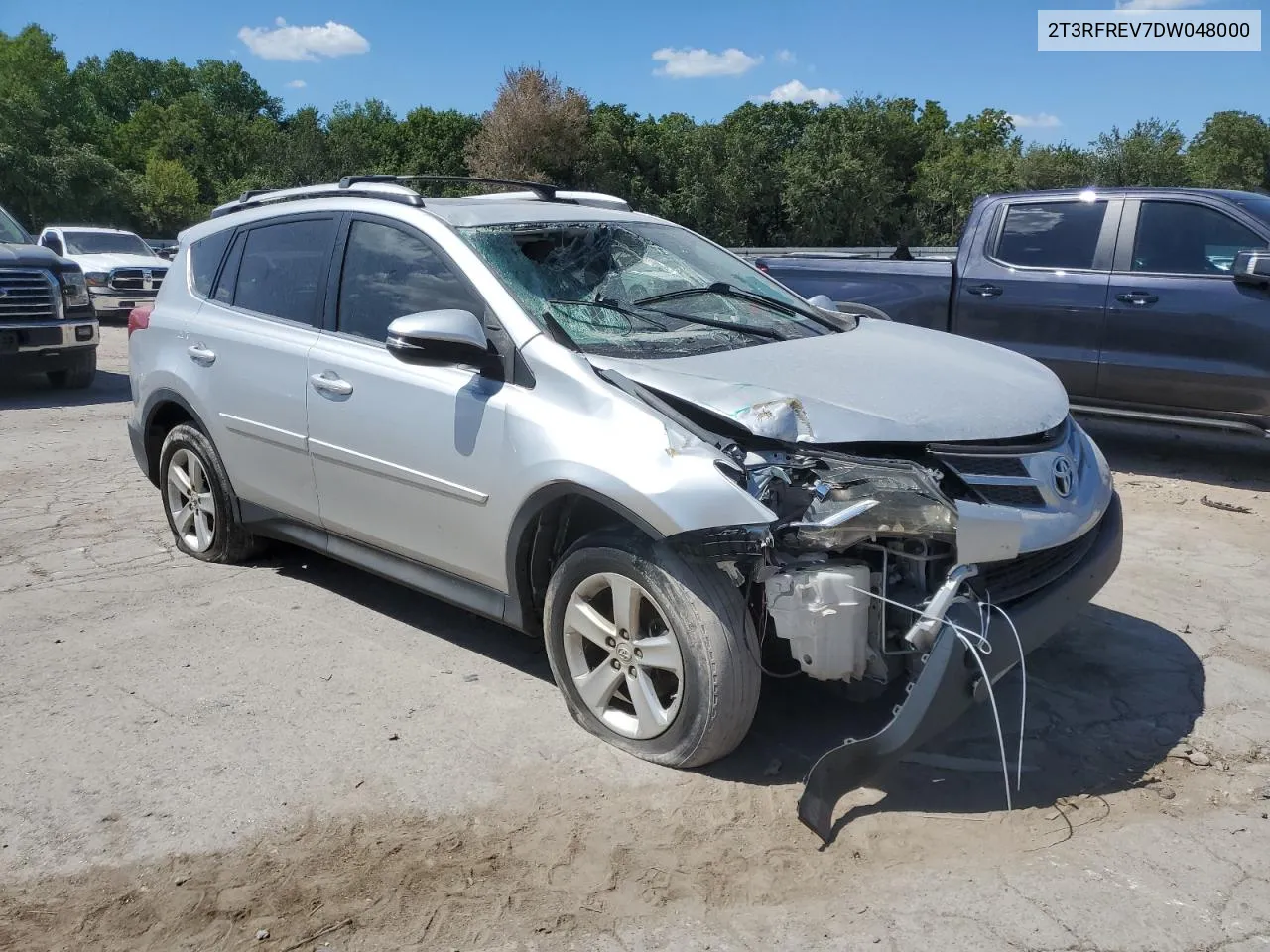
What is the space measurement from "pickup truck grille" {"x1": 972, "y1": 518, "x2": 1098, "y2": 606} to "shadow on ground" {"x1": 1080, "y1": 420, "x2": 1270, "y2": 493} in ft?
14.1

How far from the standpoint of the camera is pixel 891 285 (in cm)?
817

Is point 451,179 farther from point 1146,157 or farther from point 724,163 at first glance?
point 724,163

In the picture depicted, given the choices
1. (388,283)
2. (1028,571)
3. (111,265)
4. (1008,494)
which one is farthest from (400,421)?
(111,265)

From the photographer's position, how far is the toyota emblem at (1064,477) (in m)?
3.51

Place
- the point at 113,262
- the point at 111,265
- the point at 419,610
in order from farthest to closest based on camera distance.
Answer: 1. the point at 113,262
2. the point at 111,265
3. the point at 419,610

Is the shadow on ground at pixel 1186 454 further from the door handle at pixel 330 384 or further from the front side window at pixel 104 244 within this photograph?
the front side window at pixel 104 244

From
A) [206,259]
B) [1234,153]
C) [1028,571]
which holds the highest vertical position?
[1234,153]

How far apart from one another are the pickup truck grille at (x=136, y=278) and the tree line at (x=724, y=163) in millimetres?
27868

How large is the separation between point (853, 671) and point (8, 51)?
8325 centimetres

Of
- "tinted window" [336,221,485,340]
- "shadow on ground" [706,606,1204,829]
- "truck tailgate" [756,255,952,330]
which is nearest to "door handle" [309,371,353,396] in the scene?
"tinted window" [336,221,485,340]

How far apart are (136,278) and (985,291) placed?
50.3 feet

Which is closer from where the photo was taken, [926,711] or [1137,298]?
[926,711]

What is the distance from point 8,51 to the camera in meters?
69.8

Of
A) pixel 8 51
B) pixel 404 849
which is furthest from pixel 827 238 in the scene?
pixel 8 51
